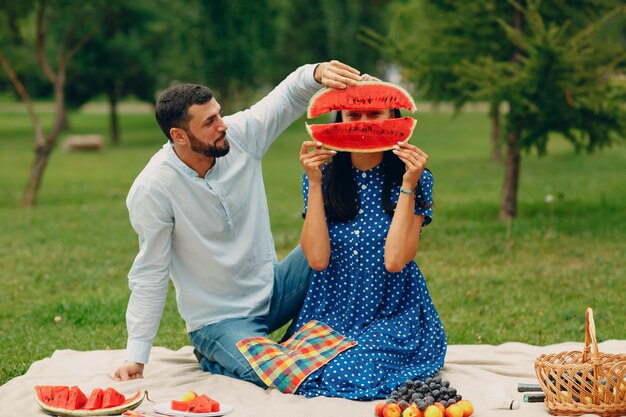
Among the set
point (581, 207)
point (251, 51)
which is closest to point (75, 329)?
point (581, 207)

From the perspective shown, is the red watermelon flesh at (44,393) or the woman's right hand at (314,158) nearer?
the red watermelon flesh at (44,393)

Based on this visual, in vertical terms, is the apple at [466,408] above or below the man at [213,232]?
below

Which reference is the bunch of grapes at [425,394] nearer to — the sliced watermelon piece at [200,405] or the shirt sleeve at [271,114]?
the sliced watermelon piece at [200,405]

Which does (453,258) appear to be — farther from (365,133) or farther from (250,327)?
(365,133)

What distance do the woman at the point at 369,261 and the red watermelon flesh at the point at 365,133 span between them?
3.8 inches

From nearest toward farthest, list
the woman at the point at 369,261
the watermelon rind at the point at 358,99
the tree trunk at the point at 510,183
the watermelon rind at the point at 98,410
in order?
the watermelon rind at the point at 98,410, the woman at the point at 369,261, the watermelon rind at the point at 358,99, the tree trunk at the point at 510,183

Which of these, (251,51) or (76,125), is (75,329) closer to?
(251,51)

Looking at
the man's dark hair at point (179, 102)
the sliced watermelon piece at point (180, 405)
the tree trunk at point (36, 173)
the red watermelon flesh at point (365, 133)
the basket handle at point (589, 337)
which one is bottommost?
the tree trunk at point (36, 173)

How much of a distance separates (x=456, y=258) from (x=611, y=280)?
60.8 inches

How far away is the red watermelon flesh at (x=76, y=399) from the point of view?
4422 millimetres

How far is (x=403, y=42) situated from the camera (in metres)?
11.4

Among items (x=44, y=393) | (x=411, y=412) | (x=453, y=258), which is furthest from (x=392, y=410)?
(x=453, y=258)

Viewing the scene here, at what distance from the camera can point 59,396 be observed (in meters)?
4.51

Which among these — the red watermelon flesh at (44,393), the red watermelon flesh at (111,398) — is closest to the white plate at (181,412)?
the red watermelon flesh at (111,398)
